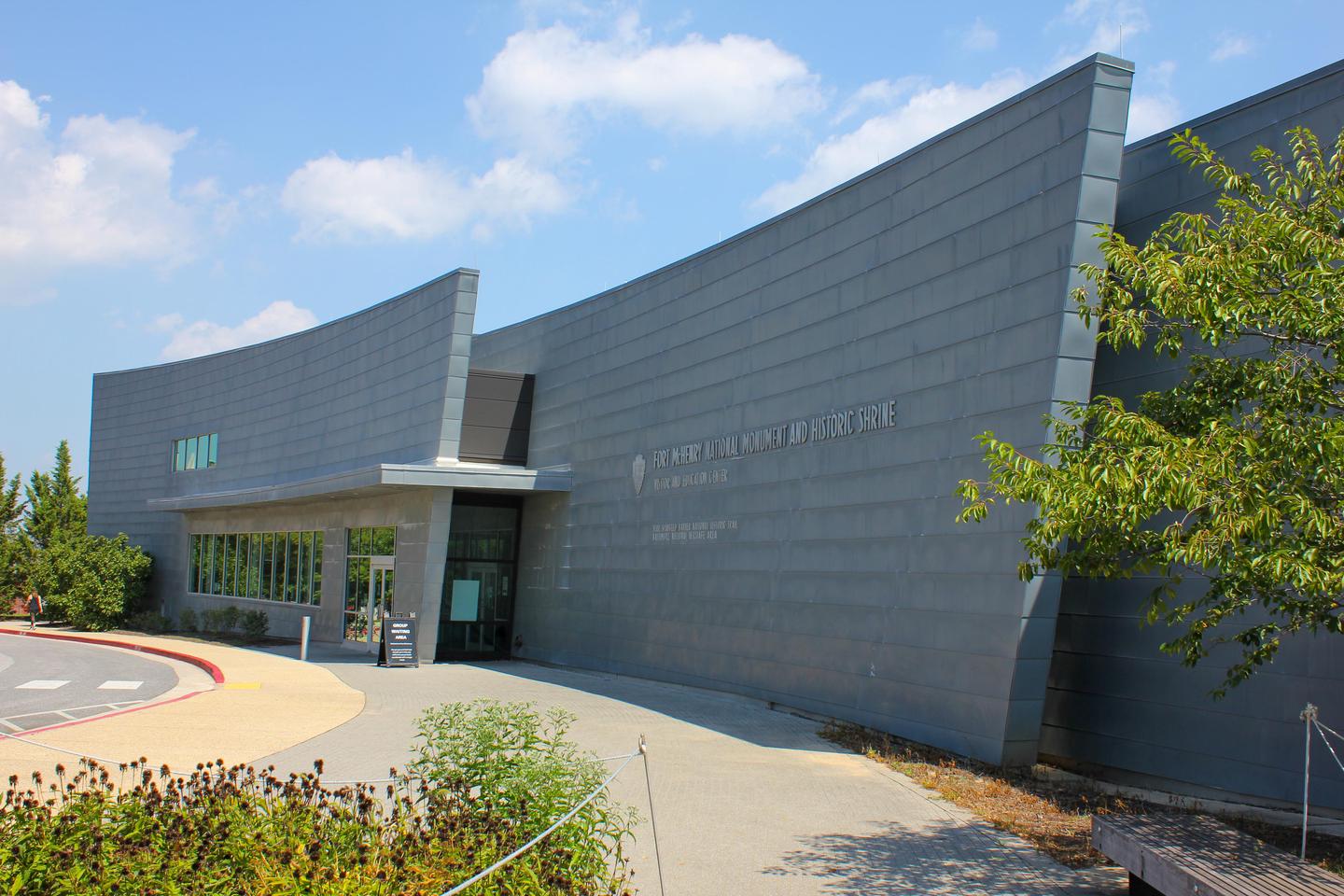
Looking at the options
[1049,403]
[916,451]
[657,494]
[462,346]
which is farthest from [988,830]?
[462,346]

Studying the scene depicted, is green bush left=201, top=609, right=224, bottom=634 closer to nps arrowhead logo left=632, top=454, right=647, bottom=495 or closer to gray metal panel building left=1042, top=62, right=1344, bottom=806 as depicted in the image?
nps arrowhead logo left=632, top=454, right=647, bottom=495

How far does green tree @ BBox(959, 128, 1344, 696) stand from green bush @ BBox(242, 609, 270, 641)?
1096 inches

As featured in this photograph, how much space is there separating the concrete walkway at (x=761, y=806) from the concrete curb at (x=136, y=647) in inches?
226

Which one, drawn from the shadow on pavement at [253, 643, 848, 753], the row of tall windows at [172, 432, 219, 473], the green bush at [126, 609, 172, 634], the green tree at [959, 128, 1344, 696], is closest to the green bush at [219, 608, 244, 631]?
the green bush at [126, 609, 172, 634]

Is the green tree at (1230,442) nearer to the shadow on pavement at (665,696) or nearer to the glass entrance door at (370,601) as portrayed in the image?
the shadow on pavement at (665,696)

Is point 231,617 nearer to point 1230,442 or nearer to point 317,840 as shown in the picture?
point 317,840

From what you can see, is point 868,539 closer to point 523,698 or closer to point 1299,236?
point 523,698

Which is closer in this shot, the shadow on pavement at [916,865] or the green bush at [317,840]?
the green bush at [317,840]

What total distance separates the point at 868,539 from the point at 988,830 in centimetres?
593

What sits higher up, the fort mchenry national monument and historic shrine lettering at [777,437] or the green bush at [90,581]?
the fort mchenry national monument and historic shrine lettering at [777,437]

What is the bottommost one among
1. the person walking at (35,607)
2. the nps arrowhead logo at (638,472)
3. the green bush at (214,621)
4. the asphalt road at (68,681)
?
the person walking at (35,607)

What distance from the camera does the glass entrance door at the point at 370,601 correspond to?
26938 millimetres

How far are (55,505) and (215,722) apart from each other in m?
47.7

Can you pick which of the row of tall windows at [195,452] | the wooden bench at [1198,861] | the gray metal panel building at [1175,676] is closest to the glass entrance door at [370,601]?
the row of tall windows at [195,452]
